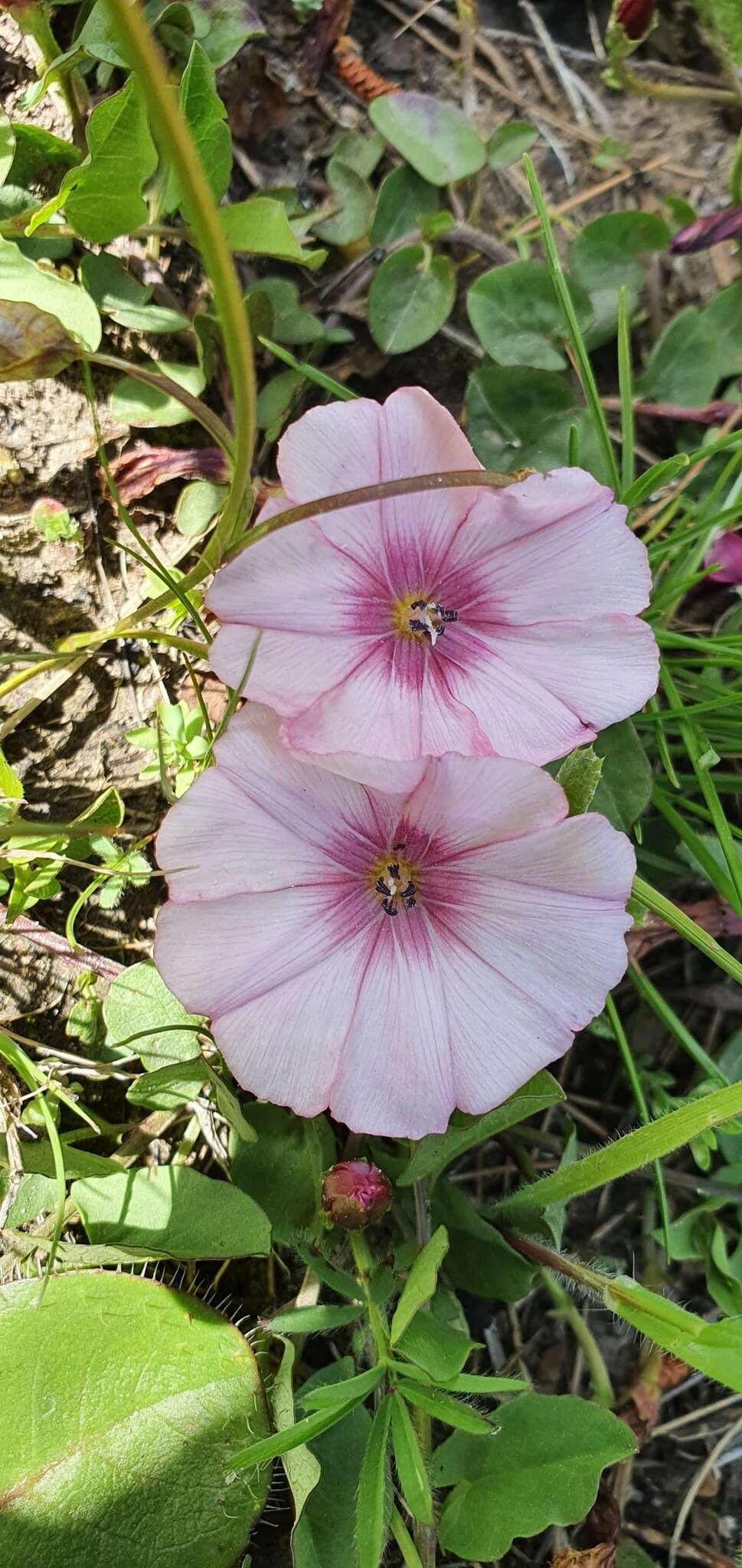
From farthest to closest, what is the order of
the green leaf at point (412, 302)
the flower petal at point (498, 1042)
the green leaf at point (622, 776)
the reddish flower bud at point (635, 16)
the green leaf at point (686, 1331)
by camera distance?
the reddish flower bud at point (635, 16), the green leaf at point (412, 302), the green leaf at point (622, 776), the flower petal at point (498, 1042), the green leaf at point (686, 1331)

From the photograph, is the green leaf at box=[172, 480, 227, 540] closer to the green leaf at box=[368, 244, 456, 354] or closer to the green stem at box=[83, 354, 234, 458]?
the green stem at box=[83, 354, 234, 458]

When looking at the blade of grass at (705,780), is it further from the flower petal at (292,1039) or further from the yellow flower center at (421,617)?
the flower petal at (292,1039)

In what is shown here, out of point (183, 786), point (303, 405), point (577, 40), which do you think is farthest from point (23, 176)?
point (577, 40)

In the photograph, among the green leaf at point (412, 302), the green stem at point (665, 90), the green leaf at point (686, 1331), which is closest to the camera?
the green leaf at point (686, 1331)

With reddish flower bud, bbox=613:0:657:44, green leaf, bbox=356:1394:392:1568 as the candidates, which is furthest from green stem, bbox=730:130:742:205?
green leaf, bbox=356:1394:392:1568

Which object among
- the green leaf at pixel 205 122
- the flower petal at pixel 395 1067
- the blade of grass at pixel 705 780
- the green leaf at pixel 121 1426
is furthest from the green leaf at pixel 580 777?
the green leaf at pixel 205 122

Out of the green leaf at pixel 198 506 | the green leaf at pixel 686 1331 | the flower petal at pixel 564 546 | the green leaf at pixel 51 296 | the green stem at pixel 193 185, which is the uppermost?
the green leaf at pixel 51 296

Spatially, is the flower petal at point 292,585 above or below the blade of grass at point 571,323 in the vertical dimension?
below

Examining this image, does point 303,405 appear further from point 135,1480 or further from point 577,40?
point 135,1480
